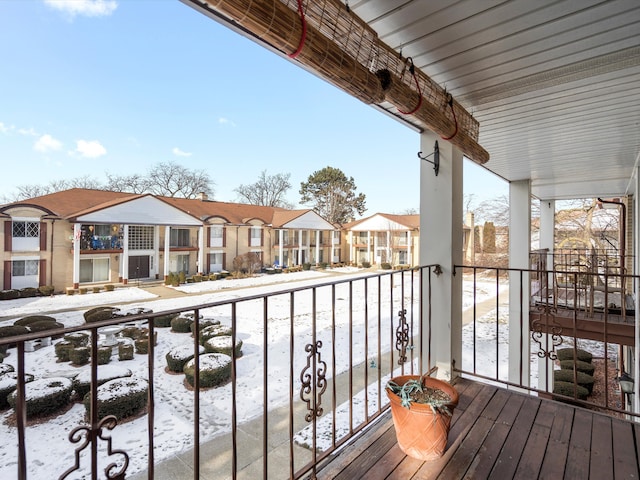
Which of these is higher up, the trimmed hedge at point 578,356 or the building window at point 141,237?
the building window at point 141,237

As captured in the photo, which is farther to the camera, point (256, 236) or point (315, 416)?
point (256, 236)

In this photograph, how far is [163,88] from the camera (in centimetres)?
2561

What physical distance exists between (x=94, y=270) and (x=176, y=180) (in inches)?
433

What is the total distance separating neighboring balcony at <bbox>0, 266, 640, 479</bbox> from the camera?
124cm

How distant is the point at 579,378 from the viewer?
231 inches

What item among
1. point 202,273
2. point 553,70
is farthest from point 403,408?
point 202,273

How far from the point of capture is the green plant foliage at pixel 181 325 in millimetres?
8344

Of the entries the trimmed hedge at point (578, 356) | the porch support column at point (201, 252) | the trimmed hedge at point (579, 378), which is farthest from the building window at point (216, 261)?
the trimmed hedge at point (579, 378)

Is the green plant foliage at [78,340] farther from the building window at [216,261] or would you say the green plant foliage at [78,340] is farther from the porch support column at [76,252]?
the building window at [216,261]

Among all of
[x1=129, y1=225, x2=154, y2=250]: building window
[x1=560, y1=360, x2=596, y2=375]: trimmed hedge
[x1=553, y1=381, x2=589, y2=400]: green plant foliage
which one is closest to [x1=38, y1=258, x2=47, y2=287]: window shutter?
[x1=129, y1=225, x2=154, y2=250]: building window

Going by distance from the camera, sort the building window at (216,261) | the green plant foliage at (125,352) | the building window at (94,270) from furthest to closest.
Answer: the building window at (216,261) < the building window at (94,270) < the green plant foliage at (125,352)

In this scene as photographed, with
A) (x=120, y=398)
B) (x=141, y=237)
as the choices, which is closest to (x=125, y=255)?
(x=141, y=237)

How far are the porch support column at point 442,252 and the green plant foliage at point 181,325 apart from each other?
24.2ft

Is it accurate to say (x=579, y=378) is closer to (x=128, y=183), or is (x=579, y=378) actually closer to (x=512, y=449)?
(x=512, y=449)
